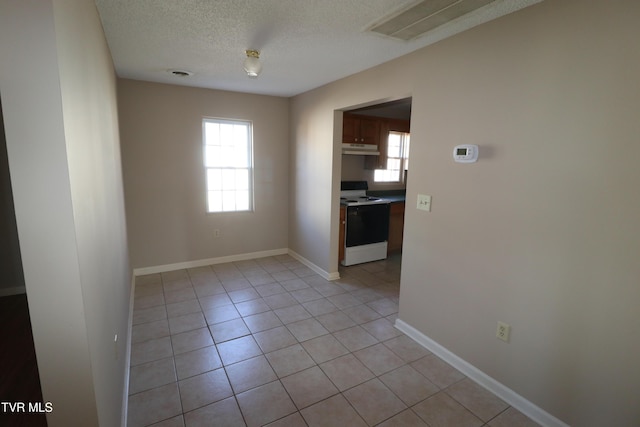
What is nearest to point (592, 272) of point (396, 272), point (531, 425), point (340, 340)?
point (531, 425)

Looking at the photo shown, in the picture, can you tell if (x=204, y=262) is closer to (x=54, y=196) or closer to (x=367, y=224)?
(x=367, y=224)

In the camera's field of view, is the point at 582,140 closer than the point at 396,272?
Yes

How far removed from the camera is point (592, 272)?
5.32 ft

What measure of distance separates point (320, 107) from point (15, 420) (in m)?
3.74

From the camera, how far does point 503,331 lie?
205cm

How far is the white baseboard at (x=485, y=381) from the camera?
186 centimetres

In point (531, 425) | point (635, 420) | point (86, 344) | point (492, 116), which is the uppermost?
point (492, 116)

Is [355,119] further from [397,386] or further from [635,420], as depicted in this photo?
[635,420]

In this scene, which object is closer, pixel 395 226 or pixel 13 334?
pixel 13 334

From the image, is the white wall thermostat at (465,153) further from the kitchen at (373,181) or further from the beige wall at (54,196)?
the beige wall at (54,196)

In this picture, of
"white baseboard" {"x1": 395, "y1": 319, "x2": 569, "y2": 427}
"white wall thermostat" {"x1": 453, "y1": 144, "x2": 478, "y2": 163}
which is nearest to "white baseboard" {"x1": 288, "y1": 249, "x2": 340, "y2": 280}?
"white baseboard" {"x1": 395, "y1": 319, "x2": 569, "y2": 427}

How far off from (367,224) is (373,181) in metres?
1.26

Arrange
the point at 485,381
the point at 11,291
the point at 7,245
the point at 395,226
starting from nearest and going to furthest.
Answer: the point at 485,381 < the point at 7,245 < the point at 11,291 < the point at 395,226

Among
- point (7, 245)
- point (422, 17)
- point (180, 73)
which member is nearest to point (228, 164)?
point (180, 73)
